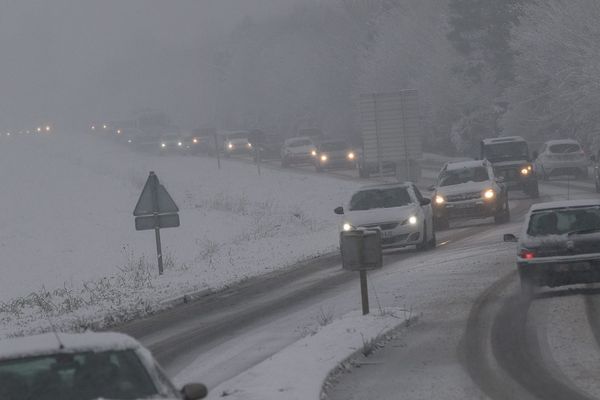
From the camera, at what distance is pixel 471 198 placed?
3256 cm

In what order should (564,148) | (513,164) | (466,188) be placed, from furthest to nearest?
(564,148) → (513,164) → (466,188)

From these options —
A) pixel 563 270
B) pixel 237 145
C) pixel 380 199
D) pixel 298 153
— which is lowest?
pixel 563 270

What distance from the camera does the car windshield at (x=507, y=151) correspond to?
42938mm

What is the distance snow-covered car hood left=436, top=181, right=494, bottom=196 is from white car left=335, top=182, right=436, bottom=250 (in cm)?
407

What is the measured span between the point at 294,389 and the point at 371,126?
3623 centimetres

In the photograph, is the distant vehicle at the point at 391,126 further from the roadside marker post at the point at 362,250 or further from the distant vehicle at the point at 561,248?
the roadside marker post at the point at 362,250

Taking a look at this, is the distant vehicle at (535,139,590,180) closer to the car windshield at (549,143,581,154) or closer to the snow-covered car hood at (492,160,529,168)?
the car windshield at (549,143,581,154)

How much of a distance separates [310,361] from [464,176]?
21417 millimetres

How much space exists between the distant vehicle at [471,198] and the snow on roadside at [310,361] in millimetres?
15860

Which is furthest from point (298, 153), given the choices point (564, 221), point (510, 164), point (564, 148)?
point (564, 221)

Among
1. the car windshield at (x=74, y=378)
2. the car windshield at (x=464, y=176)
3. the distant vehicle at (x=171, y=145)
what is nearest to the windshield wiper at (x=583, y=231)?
the car windshield at (x=74, y=378)

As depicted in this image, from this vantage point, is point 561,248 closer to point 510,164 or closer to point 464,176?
point 464,176

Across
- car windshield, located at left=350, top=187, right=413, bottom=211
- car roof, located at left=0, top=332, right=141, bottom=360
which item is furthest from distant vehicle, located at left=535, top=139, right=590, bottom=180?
car roof, located at left=0, top=332, right=141, bottom=360

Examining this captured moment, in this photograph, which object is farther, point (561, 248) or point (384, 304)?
point (384, 304)
